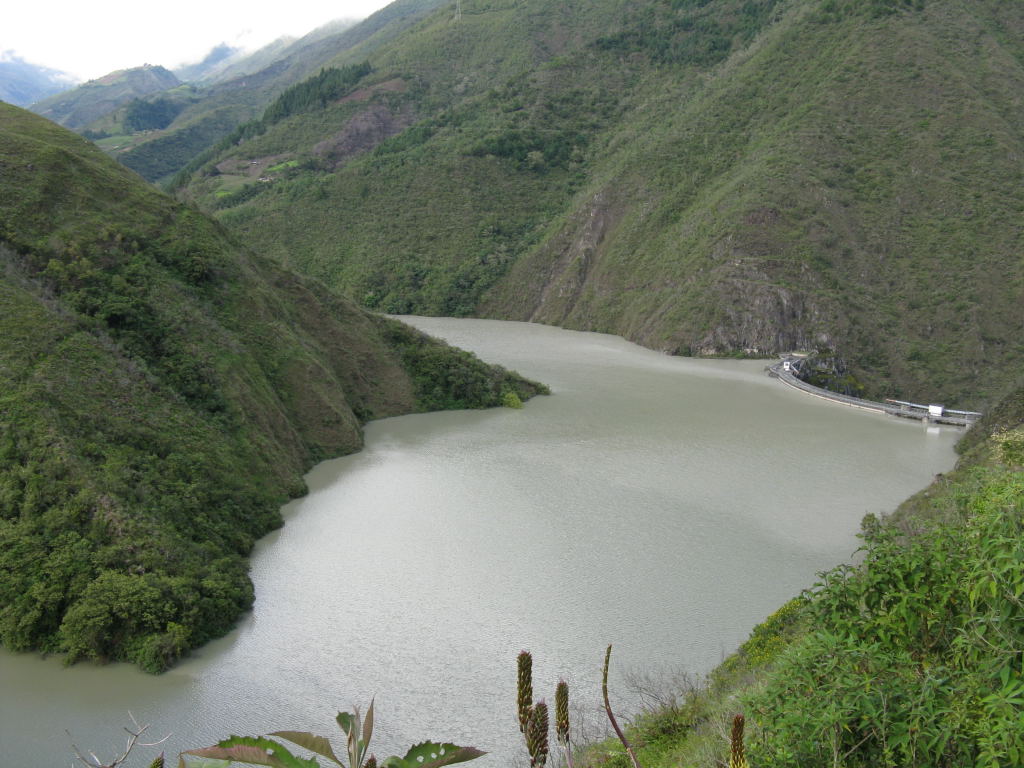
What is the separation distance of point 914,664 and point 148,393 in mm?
23475

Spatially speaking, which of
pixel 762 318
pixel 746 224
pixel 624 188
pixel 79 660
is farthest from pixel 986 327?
pixel 79 660

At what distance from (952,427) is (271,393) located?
101ft

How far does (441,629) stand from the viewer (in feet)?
63.1

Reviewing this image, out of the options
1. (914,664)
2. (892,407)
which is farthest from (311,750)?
(892,407)

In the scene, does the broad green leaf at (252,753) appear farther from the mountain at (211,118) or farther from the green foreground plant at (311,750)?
the mountain at (211,118)

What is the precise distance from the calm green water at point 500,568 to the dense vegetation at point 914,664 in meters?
8.06

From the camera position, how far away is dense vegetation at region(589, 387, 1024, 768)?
23.5 ft

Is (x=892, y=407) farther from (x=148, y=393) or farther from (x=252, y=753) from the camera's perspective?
(x=252, y=753)

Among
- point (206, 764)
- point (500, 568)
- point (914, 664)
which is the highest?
point (206, 764)

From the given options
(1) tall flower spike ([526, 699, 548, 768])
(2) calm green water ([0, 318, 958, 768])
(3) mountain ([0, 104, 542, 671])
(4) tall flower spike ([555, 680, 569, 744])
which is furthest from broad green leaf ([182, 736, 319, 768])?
(3) mountain ([0, 104, 542, 671])

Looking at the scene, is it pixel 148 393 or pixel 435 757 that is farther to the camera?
pixel 148 393

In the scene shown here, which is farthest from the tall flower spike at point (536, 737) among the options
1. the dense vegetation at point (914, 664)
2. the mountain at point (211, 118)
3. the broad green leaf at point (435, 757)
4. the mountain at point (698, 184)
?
→ the mountain at point (211, 118)

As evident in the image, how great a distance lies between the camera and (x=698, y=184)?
7294 centimetres

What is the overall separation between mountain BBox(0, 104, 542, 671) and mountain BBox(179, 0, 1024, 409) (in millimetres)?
25337
